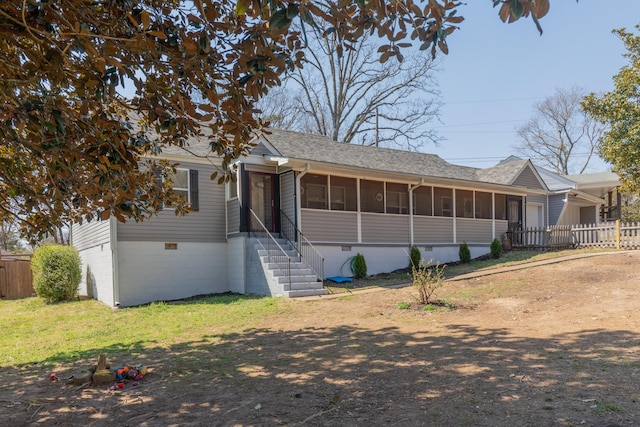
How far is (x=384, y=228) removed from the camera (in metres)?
15.7

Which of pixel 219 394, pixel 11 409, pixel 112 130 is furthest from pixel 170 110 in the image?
pixel 11 409

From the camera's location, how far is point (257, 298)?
11.8 metres

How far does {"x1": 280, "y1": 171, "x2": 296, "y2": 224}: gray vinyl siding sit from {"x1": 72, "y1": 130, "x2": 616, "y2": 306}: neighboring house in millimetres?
31

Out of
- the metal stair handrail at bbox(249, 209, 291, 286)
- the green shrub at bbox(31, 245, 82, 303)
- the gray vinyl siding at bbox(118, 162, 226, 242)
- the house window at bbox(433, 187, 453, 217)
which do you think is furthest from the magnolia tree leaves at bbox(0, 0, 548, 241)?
the house window at bbox(433, 187, 453, 217)

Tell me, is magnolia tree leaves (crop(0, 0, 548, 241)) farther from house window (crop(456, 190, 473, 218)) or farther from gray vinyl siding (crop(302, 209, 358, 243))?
house window (crop(456, 190, 473, 218))

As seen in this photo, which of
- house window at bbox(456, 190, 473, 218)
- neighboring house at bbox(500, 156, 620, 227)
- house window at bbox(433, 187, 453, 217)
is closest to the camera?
house window at bbox(433, 187, 453, 217)

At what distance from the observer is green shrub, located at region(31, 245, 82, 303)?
13.9 m

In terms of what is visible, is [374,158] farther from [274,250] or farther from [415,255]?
[274,250]

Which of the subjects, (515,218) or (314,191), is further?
(515,218)

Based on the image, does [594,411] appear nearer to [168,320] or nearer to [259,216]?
[168,320]

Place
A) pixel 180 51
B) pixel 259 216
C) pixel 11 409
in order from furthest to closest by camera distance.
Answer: pixel 259 216, pixel 11 409, pixel 180 51

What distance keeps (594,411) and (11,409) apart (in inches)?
216

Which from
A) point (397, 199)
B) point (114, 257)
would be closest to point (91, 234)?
point (114, 257)

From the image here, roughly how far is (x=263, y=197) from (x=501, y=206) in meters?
10.8
